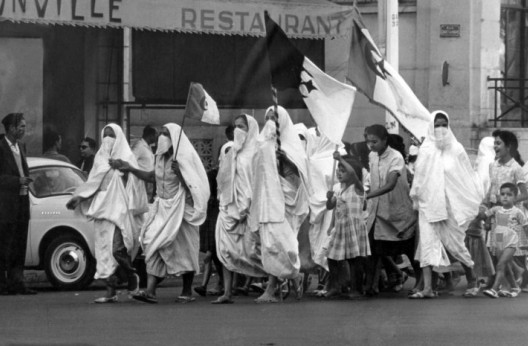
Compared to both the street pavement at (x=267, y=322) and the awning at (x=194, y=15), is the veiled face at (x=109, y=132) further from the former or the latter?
the awning at (x=194, y=15)

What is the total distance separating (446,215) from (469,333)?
386 cm

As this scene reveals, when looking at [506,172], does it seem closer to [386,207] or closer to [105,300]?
[386,207]

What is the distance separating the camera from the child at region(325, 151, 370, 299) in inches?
593

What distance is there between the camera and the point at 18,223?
16062mm

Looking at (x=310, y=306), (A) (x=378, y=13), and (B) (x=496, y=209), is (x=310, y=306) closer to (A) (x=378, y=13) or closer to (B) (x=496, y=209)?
(B) (x=496, y=209)

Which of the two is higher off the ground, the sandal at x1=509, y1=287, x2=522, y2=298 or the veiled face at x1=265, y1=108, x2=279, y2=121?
the veiled face at x1=265, y1=108, x2=279, y2=121

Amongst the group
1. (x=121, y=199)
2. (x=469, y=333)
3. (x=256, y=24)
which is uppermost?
(x=256, y=24)

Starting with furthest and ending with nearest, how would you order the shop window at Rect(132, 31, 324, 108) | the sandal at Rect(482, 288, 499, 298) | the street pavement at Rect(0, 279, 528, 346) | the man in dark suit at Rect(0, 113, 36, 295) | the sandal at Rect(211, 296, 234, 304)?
the shop window at Rect(132, 31, 324, 108) → the man in dark suit at Rect(0, 113, 36, 295) → the sandal at Rect(482, 288, 499, 298) → the sandal at Rect(211, 296, 234, 304) → the street pavement at Rect(0, 279, 528, 346)

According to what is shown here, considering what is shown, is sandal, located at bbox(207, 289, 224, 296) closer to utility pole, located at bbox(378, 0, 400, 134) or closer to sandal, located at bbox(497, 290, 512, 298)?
sandal, located at bbox(497, 290, 512, 298)

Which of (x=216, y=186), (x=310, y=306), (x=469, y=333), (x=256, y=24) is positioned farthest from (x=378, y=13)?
(x=469, y=333)

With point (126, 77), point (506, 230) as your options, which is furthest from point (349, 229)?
point (126, 77)

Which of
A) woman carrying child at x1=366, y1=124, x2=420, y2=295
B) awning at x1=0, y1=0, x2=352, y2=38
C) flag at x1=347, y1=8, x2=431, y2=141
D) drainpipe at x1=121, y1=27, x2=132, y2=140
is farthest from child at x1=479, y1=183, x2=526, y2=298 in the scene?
drainpipe at x1=121, y1=27, x2=132, y2=140

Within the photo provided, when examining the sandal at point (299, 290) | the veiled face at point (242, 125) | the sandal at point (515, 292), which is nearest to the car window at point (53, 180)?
the veiled face at point (242, 125)

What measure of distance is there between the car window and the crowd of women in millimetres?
964
